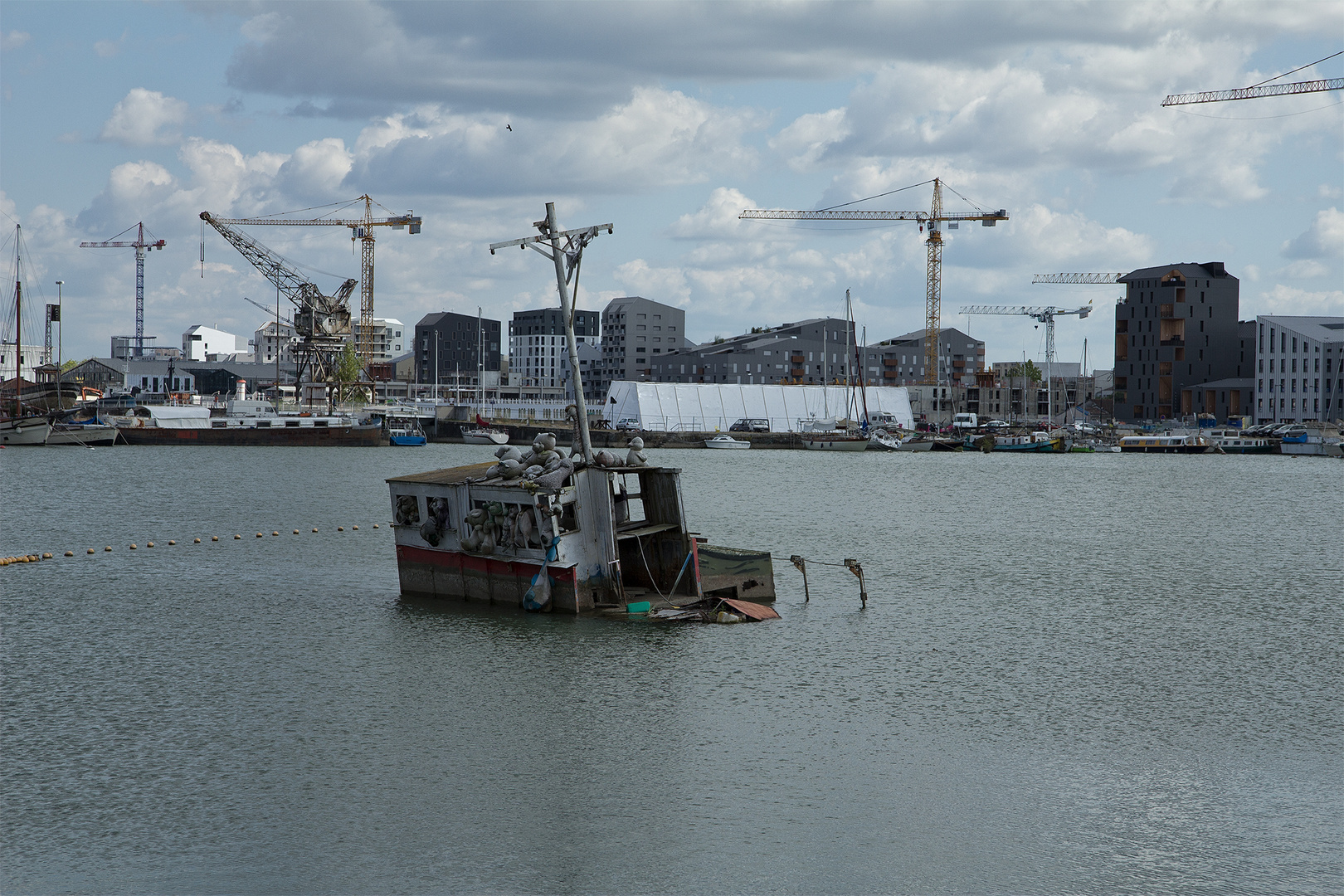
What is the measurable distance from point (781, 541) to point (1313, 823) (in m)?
33.1

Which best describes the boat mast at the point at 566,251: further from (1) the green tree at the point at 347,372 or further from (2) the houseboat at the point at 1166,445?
(1) the green tree at the point at 347,372

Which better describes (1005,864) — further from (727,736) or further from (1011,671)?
(1011,671)

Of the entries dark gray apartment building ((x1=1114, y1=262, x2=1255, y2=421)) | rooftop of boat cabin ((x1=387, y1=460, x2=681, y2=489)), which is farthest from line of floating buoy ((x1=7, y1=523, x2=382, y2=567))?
dark gray apartment building ((x1=1114, y1=262, x2=1255, y2=421))

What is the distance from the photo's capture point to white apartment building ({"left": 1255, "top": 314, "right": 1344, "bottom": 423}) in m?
142

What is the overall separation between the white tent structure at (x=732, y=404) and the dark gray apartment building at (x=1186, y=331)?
37178 millimetres

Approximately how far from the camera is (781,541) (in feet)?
158

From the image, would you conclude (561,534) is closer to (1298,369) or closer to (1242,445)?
(1242,445)

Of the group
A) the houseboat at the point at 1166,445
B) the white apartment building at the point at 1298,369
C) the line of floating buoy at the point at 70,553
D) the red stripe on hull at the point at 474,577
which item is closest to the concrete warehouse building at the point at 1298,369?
the white apartment building at the point at 1298,369

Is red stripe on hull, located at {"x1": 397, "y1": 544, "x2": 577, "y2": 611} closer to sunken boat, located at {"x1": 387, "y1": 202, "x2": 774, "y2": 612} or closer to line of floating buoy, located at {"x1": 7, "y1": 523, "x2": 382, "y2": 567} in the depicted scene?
sunken boat, located at {"x1": 387, "y1": 202, "x2": 774, "y2": 612}

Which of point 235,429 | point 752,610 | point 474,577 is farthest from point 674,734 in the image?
point 235,429

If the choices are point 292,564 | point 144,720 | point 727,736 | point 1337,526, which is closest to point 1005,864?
point 727,736

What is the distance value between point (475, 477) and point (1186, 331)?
6260 inches

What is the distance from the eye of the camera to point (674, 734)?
1948 cm

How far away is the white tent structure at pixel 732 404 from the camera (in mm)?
149250
